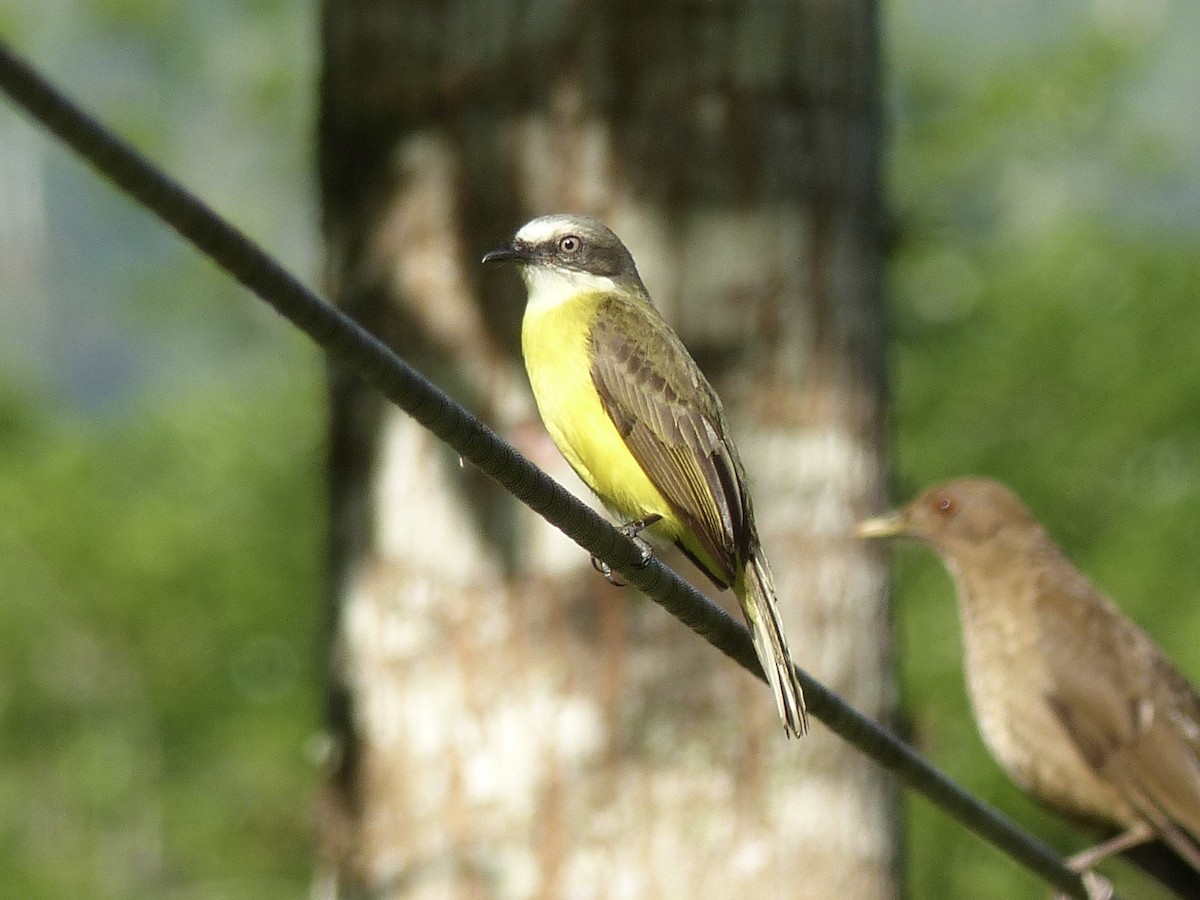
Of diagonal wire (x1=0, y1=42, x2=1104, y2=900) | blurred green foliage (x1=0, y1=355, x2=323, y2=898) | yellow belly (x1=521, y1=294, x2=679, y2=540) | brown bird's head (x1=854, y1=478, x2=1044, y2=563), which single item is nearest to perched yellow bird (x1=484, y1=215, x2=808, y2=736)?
yellow belly (x1=521, y1=294, x2=679, y2=540)

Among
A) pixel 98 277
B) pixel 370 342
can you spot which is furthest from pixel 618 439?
pixel 98 277

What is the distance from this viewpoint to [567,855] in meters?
5.09

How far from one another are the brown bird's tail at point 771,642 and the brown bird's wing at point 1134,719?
2.99 m

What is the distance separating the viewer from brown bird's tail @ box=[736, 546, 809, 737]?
10.0ft

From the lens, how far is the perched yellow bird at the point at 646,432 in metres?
3.70

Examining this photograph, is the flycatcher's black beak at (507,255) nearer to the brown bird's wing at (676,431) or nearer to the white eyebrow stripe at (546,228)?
the white eyebrow stripe at (546,228)

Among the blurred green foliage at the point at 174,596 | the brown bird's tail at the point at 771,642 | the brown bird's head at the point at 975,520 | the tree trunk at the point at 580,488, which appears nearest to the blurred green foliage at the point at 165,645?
the blurred green foliage at the point at 174,596

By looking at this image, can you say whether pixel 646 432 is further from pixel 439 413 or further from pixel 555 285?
pixel 439 413

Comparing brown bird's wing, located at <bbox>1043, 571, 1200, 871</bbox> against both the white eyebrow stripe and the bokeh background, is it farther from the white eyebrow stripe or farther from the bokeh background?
the white eyebrow stripe

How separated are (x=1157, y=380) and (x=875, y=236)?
4.90 m

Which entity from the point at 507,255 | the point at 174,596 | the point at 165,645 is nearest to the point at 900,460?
the point at 174,596

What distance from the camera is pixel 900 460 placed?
398 inches

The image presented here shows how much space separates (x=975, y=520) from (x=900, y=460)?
3171mm

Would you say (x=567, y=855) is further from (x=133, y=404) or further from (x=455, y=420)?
(x=133, y=404)
